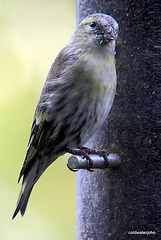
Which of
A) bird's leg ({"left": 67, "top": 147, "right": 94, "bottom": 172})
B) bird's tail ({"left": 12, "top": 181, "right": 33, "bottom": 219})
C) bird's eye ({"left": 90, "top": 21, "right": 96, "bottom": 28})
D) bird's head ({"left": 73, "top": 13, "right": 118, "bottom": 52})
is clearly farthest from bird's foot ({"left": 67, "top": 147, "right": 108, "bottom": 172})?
bird's eye ({"left": 90, "top": 21, "right": 96, "bottom": 28})

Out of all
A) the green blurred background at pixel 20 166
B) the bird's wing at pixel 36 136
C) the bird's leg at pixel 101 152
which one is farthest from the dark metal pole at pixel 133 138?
the green blurred background at pixel 20 166

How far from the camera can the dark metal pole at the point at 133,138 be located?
114 inches

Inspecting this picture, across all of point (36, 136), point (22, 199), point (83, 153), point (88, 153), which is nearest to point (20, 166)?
point (22, 199)

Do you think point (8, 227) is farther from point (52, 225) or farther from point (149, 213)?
point (149, 213)

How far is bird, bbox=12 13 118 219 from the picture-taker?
9.72 ft

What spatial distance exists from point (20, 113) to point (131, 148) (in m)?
2.30

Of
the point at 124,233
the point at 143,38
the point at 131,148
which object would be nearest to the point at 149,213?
the point at 124,233

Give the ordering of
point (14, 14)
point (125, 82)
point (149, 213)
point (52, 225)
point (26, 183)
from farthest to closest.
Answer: point (14, 14) < point (52, 225) < point (26, 183) < point (125, 82) < point (149, 213)

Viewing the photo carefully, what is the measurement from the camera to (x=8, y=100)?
5207mm

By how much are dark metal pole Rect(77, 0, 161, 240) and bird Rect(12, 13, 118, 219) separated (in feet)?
0.39

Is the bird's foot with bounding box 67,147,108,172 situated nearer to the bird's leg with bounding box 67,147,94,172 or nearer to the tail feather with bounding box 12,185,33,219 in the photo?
the bird's leg with bounding box 67,147,94,172

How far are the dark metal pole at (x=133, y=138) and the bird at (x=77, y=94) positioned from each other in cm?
12

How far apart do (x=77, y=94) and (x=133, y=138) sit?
1.35ft

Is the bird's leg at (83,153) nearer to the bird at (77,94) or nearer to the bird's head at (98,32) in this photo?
the bird at (77,94)
